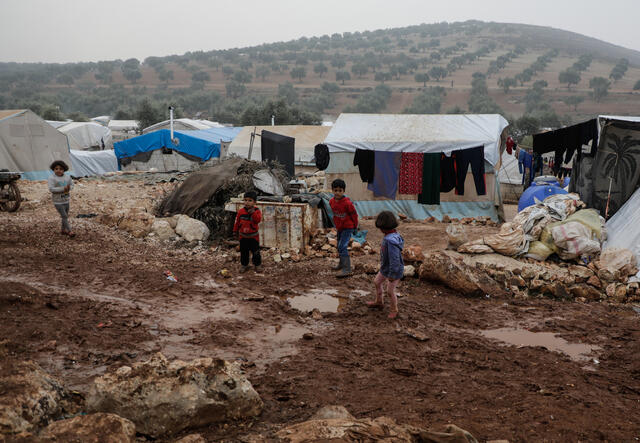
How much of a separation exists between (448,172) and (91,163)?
60.0ft

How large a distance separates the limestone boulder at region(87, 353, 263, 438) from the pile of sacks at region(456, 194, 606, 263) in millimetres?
5644

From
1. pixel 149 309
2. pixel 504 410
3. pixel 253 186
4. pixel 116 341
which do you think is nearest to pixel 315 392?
pixel 504 410

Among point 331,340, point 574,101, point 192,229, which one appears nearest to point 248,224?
point 192,229

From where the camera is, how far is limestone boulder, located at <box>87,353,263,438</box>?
9.36ft

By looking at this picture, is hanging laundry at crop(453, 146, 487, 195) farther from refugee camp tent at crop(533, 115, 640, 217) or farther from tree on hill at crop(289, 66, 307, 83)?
tree on hill at crop(289, 66, 307, 83)

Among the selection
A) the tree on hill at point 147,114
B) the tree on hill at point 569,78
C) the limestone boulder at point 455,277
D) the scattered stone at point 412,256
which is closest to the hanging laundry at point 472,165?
the scattered stone at point 412,256

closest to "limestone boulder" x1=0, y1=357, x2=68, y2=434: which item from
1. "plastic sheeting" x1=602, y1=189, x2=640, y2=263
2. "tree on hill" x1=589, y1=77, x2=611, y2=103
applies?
"plastic sheeting" x1=602, y1=189, x2=640, y2=263

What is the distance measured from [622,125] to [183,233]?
8.12m

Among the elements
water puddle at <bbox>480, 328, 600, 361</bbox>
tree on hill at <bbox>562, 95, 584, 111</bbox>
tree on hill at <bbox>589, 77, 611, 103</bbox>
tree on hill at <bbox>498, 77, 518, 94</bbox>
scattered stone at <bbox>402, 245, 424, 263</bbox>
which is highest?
tree on hill at <bbox>498, 77, 518, 94</bbox>

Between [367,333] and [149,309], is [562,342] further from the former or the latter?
[149,309]

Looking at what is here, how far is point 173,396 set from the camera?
114 inches

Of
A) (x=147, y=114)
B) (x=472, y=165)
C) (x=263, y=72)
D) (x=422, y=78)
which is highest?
(x=263, y=72)

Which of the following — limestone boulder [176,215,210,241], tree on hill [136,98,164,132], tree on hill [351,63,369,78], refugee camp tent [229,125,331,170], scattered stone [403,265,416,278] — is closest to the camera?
scattered stone [403,265,416,278]

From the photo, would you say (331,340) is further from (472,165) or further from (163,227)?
(472,165)
